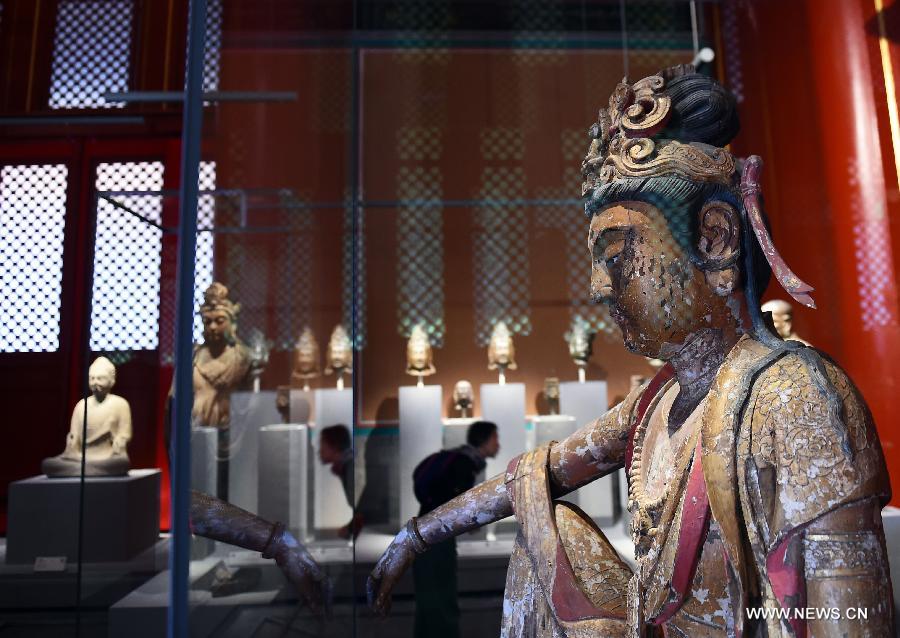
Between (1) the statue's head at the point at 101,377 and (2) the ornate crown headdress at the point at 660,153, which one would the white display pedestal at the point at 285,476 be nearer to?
(1) the statue's head at the point at 101,377

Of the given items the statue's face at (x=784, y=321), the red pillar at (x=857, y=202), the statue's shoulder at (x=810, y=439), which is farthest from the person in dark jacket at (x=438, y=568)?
the statue's face at (x=784, y=321)

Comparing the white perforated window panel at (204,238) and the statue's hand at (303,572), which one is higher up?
the white perforated window panel at (204,238)

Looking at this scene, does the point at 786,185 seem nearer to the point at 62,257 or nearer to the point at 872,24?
the point at 872,24

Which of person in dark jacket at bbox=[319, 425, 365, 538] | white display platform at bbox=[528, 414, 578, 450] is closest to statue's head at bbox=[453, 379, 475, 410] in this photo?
white display platform at bbox=[528, 414, 578, 450]

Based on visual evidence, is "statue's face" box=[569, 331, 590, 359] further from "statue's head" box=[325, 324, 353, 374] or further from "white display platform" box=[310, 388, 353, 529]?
"white display platform" box=[310, 388, 353, 529]

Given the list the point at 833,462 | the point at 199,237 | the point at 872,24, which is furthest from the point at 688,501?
the point at 872,24

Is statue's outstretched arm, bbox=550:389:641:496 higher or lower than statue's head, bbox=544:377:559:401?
lower

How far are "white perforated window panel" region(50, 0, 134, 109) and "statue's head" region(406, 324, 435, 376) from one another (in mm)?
2456

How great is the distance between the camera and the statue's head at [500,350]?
4.26 m

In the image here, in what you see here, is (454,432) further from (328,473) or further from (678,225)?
(678,225)

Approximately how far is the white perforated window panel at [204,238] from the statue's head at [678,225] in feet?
2.61

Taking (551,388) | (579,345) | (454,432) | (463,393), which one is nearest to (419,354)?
(463,393)

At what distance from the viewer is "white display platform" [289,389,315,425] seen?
1553 millimetres

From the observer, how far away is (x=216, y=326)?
1334 millimetres
